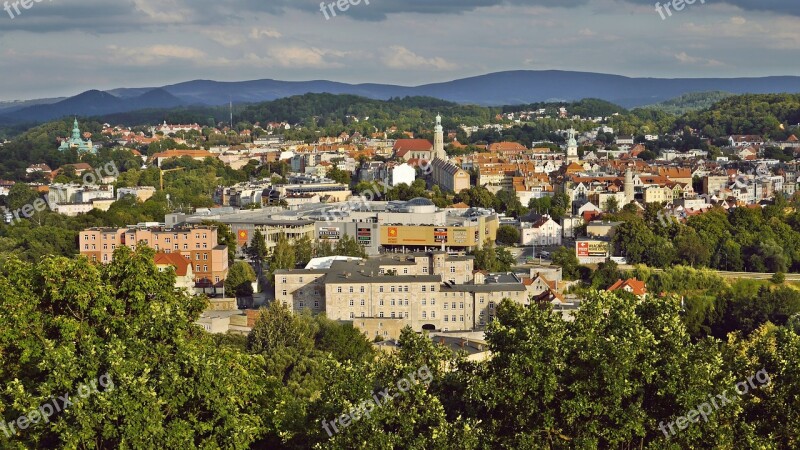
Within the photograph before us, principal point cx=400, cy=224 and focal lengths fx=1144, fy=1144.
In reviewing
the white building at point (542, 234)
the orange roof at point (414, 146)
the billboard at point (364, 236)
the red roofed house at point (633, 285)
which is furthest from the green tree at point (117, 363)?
the orange roof at point (414, 146)

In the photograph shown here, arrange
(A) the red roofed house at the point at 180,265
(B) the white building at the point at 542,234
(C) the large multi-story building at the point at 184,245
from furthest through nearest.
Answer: (B) the white building at the point at 542,234 < (C) the large multi-story building at the point at 184,245 < (A) the red roofed house at the point at 180,265

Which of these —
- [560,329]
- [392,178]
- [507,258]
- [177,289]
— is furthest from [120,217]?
[560,329]

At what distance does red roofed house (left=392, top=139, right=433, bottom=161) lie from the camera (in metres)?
78.2

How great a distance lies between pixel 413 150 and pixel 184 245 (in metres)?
45.1

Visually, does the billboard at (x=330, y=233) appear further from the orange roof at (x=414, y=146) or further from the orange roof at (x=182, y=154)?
the orange roof at (x=182, y=154)

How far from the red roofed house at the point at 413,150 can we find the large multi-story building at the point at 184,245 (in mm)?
40813

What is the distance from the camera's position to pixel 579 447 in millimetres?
11664

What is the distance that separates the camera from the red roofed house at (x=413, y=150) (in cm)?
7819

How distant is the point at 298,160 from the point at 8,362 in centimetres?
6620

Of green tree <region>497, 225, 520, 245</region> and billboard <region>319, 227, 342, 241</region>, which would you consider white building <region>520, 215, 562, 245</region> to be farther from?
billboard <region>319, 227, 342, 241</region>

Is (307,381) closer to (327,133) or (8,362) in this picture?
(8,362)

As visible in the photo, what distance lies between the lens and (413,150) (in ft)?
260

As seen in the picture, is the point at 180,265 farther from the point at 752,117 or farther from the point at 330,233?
the point at 752,117

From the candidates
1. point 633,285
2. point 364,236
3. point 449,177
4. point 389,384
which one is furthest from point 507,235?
point 389,384
